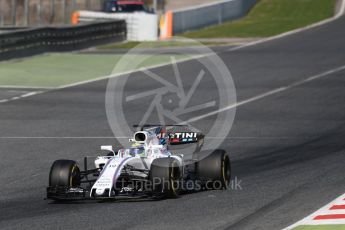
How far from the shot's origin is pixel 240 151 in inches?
765

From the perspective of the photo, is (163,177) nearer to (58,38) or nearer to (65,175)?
(65,175)

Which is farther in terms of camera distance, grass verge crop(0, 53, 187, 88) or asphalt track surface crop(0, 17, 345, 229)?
grass verge crop(0, 53, 187, 88)

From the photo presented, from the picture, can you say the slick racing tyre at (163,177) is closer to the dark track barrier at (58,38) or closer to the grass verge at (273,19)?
the dark track barrier at (58,38)

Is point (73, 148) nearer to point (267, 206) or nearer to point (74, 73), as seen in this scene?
point (267, 206)

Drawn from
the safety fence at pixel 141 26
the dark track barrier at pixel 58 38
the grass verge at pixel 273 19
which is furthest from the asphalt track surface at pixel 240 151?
the grass verge at pixel 273 19

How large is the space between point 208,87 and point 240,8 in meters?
23.9

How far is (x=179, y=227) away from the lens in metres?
12.0

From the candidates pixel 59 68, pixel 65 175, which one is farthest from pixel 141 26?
pixel 65 175

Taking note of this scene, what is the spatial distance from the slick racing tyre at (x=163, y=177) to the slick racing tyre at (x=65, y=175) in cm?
110

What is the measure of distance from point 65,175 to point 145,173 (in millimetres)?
1107

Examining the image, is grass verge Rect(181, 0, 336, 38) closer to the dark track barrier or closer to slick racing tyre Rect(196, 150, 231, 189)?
the dark track barrier

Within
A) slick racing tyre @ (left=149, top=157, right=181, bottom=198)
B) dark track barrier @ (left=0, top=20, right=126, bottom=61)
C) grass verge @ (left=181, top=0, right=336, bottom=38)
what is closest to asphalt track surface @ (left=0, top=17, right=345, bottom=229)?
slick racing tyre @ (left=149, top=157, right=181, bottom=198)

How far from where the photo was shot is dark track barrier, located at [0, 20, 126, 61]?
3728 centimetres

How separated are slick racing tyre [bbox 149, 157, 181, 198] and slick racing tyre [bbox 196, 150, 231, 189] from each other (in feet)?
3.06
